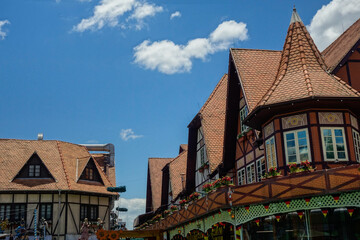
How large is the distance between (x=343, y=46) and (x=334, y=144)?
722 centimetres

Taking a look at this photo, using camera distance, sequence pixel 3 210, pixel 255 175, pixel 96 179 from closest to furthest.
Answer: pixel 255 175, pixel 3 210, pixel 96 179

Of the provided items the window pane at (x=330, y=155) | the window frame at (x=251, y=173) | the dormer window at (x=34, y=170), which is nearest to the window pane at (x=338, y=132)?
the window pane at (x=330, y=155)

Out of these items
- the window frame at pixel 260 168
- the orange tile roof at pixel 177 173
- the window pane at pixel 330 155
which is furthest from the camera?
the orange tile roof at pixel 177 173

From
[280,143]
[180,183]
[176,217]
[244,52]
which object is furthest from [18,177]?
[280,143]

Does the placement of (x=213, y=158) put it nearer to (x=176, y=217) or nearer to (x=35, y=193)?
(x=176, y=217)

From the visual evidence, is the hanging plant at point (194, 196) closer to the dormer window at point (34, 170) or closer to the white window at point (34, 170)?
the dormer window at point (34, 170)

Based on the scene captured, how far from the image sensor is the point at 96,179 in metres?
43.6

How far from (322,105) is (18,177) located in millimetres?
28859

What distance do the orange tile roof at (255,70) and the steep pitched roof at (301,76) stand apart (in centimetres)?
212

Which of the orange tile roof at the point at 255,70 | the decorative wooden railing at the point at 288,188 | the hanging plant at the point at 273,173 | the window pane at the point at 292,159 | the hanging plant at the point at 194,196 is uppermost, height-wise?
the orange tile roof at the point at 255,70

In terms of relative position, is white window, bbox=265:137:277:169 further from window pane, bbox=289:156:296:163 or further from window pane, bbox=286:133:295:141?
window pane, bbox=289:156:296:163

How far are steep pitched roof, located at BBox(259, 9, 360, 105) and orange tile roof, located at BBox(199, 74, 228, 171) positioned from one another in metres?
9.59

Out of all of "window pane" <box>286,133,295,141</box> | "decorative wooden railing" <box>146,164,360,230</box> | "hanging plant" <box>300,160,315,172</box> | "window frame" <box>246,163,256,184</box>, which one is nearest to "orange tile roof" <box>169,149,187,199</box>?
"window frame" <box>246,163,256,184</box>

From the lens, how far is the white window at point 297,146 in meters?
19.0
